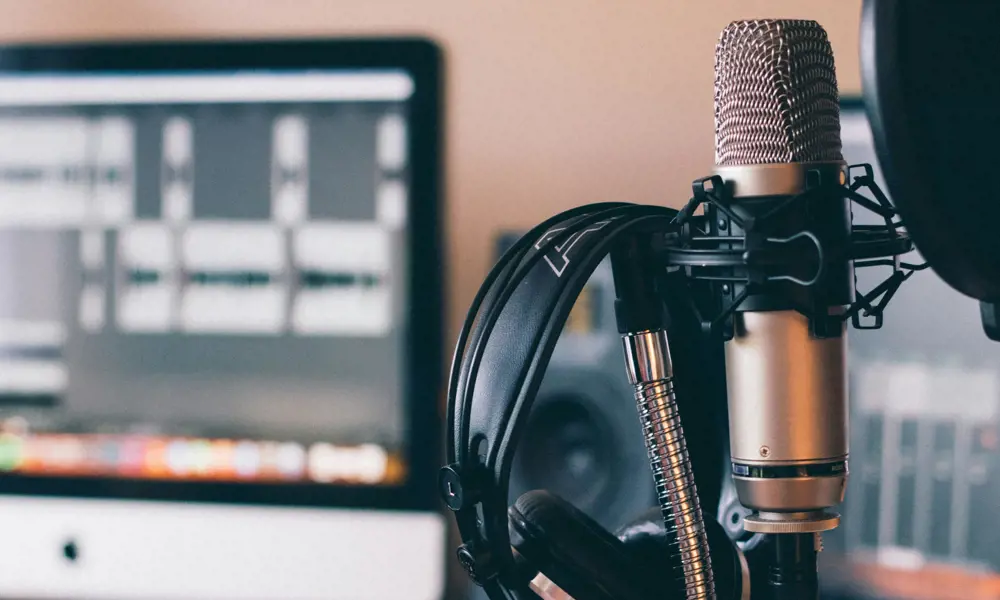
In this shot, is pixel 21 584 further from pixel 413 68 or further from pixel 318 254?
pixel 413 68

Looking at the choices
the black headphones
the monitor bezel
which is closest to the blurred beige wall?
the monitor bezel

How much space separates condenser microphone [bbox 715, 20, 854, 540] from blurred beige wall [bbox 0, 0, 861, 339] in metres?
0.66

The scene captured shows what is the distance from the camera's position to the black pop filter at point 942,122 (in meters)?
0.23

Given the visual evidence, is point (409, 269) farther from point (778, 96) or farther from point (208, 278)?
point (778, 96)

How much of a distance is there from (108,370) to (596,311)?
39cm

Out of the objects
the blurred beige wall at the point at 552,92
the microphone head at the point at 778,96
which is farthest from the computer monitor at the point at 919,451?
the microphone head at the point at 778,96

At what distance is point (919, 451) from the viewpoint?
713 millimetres

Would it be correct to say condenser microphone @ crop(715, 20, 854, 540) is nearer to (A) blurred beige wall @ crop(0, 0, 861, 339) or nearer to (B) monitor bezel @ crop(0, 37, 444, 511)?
(B) monitor bezel @ crop(0, 37, 444, 511)

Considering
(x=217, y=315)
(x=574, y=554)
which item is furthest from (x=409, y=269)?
(x=574, y=554)

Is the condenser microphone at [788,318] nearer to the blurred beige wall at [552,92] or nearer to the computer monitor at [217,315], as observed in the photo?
the computer monitor at [217,315]

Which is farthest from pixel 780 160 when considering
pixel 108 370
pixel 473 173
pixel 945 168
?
pixel 473 173

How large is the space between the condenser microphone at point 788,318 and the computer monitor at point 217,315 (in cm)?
45

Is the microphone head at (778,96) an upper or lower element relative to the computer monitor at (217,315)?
upper

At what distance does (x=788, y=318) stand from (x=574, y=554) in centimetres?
10
